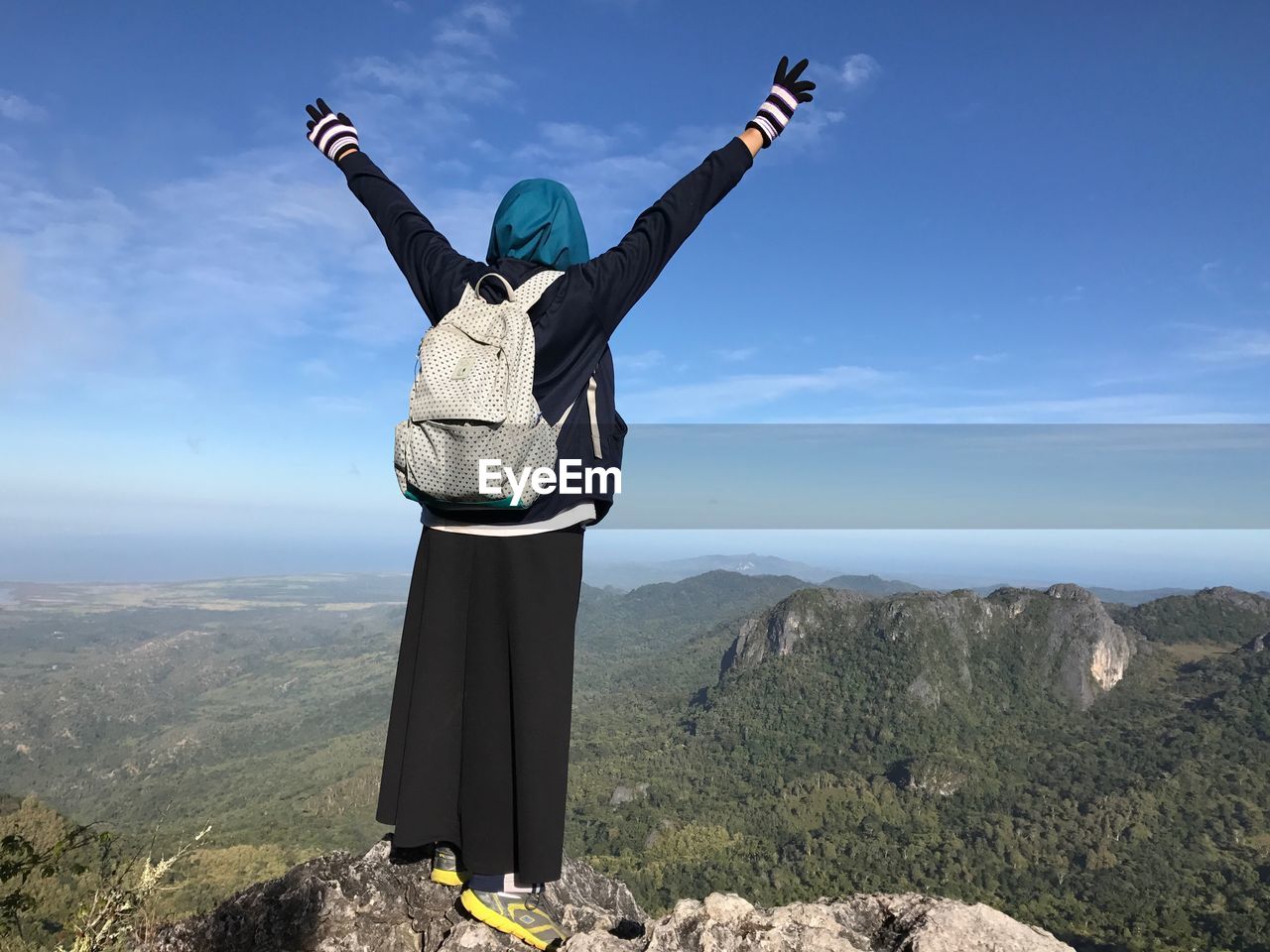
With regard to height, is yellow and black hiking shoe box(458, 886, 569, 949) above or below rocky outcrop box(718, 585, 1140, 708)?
above

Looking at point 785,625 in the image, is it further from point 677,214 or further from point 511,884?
point 677,214

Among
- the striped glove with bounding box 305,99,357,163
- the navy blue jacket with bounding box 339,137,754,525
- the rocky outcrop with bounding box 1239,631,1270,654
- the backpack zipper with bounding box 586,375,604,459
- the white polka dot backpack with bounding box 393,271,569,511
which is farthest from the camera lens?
the rocky outcrop with bounding box 1239,631,1270,654

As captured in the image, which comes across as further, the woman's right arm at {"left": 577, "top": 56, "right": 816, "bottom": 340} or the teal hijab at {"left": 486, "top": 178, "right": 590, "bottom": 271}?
the teal hijab at {"left": 486, "top": 178, "right": 590, "bottom": 271}

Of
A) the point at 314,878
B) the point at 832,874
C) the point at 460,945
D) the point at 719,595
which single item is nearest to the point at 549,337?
the point at 460,945

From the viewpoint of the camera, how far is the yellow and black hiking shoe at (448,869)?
253 cm

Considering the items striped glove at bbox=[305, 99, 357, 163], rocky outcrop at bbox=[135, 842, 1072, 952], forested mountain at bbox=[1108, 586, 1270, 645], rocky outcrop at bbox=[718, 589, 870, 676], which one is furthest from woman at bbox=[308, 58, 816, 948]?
forested mountain at bbox=[1108, 586, 1270, 645]

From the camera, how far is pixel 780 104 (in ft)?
8.29

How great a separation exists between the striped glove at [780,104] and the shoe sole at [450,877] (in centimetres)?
269

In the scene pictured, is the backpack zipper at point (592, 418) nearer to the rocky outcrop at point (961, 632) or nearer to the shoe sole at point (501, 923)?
the shoe sole at point (501, 923)

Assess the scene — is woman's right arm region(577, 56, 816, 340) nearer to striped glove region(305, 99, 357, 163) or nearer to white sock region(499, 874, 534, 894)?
striped glove region(305, 99, 357, 163)

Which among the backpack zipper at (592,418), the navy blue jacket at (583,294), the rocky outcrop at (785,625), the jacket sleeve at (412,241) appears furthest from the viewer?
the rocky outcrop at (785,625)

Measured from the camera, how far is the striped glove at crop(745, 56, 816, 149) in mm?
2518

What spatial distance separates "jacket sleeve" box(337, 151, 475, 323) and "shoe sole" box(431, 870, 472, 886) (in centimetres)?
188

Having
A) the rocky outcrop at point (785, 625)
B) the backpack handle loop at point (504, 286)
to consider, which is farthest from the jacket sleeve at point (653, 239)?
the rocky outcrop at point (785, 625)
